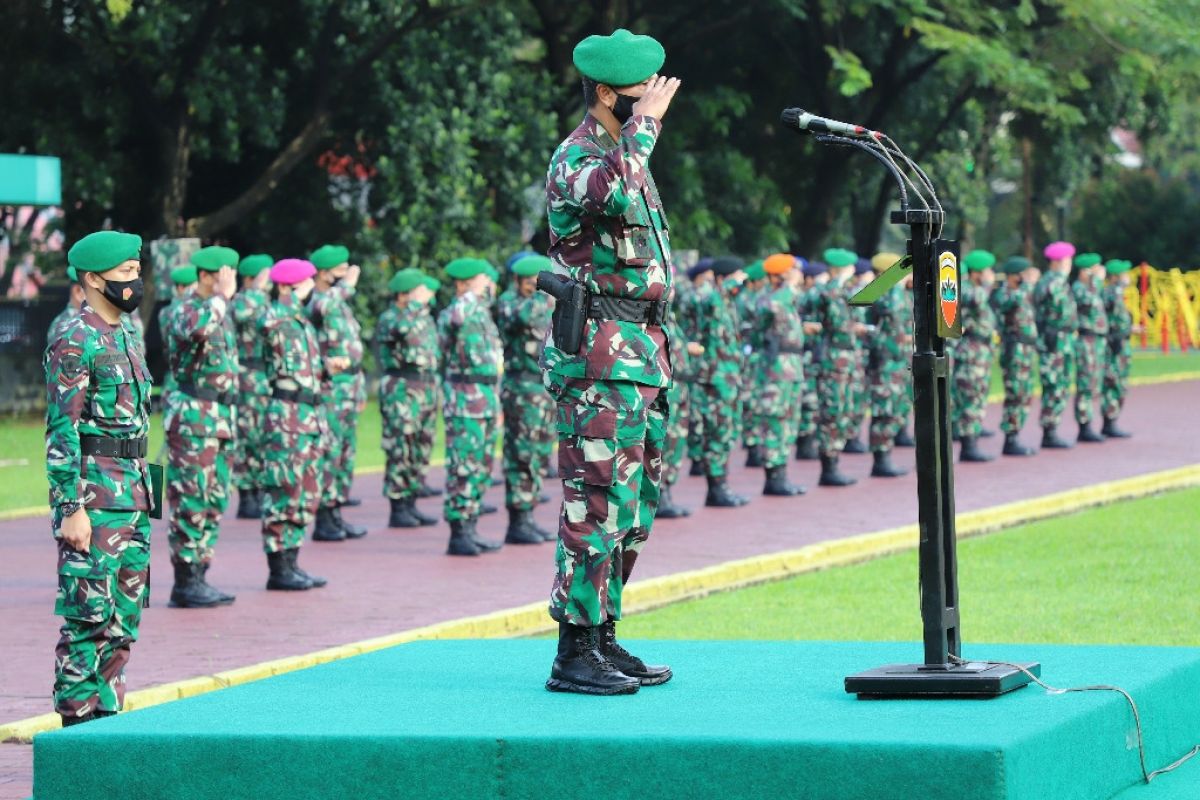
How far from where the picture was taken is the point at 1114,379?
22.2m

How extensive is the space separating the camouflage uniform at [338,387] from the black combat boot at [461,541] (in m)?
1.15

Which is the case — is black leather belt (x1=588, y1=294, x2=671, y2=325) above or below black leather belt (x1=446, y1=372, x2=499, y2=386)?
above

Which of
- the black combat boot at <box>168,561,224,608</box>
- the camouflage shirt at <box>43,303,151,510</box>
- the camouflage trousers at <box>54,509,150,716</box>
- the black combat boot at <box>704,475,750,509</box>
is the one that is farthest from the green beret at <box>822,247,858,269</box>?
the camouflage trousers at <box>54,509,150,716</box>

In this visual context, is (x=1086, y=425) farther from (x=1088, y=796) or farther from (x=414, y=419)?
(x=1088, y=796)

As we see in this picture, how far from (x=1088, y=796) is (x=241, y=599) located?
6934mm

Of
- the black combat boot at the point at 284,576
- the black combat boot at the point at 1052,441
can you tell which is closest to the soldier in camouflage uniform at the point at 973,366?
the black combat boot at the point at 1052,441

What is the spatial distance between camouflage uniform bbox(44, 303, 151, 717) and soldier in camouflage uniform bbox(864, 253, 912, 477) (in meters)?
11.8

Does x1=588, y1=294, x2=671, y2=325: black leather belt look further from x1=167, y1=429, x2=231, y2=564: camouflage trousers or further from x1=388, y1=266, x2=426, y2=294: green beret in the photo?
x1=388, y1=266, x2=426, y2=294: green beret

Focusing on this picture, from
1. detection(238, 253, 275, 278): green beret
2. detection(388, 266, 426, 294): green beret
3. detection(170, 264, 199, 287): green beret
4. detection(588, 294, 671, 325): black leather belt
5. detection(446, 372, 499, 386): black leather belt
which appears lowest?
detection(446, 372, 499, 386): black leather belt

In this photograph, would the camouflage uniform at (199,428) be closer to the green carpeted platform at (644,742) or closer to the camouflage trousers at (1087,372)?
the green carpeted platform at (644,742)

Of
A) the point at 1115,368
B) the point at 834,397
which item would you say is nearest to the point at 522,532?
the point at 834,397

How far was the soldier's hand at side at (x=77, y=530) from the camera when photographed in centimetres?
770

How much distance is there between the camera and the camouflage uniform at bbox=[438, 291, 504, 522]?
556 inches

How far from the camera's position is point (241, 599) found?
12086 millimetres
